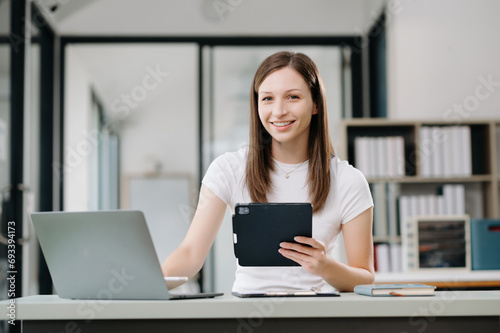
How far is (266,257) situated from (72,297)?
434 mm

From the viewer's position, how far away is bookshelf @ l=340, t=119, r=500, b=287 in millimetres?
4148

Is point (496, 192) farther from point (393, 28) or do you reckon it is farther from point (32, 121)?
point (32, 121)

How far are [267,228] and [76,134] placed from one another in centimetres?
451

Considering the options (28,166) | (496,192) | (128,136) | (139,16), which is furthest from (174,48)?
(496,192)

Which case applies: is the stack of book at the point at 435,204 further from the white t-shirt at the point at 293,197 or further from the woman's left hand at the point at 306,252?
the woman's left hand at the point at 306,252

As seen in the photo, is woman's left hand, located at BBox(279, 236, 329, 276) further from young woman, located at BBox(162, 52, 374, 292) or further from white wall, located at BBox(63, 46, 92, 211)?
white wall, located at BBox(63, 46, 92, 211)

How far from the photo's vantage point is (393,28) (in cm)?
471

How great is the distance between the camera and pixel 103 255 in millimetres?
1271

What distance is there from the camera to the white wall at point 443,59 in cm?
434

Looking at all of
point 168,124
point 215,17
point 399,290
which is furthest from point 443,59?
point 399,290

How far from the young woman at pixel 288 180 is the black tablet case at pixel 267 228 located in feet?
0.84

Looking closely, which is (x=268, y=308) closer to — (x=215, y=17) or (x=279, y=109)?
(x=279, y=109)

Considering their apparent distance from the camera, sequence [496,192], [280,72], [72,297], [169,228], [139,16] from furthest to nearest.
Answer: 1. [169,228]
2. [139,16]
3. [496,192]
4. [280,72]
5. [72,297]

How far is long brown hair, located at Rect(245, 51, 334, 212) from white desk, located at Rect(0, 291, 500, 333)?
0.56m
